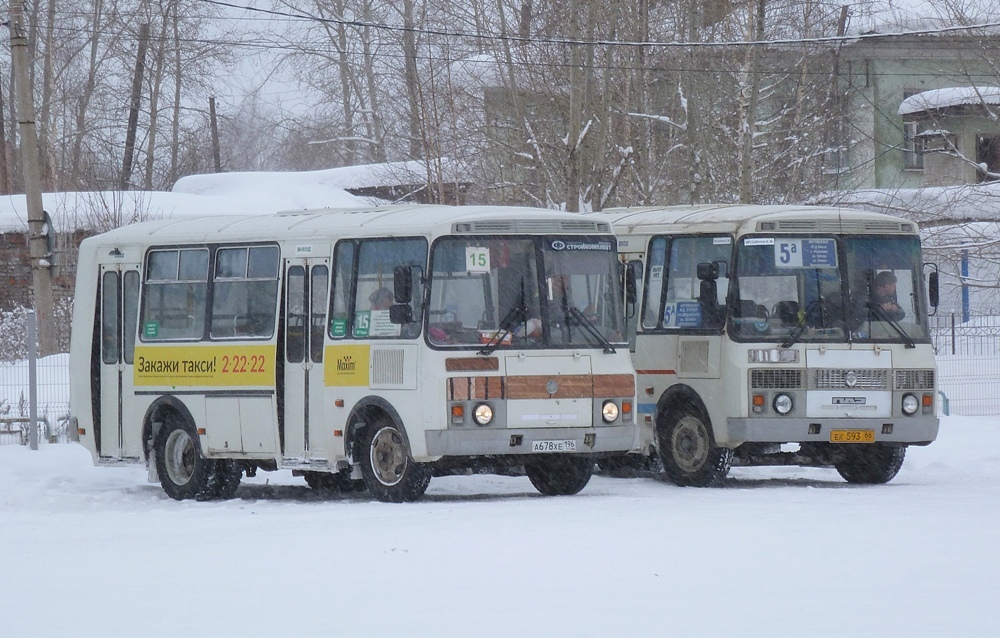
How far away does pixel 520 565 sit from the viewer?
→ 33.7ft

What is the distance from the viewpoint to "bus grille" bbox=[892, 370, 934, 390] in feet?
53.5

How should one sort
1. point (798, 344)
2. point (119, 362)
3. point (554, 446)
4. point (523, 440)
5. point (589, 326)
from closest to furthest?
1. point (523, 440)
2. point (554, 446)
3. point (589, 326)
4. point (798, 344)
5. point (119, 362)

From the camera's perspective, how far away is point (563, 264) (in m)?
15.2

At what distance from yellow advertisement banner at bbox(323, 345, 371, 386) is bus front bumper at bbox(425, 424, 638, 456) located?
1058mm

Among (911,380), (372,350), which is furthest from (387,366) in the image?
(911,380)

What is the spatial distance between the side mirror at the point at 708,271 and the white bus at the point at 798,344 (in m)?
0.01

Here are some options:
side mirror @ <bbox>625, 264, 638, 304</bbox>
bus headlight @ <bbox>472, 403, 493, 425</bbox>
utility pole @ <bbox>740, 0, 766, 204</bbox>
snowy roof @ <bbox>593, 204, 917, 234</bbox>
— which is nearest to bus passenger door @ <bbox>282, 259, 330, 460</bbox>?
bus headlight @ <bbox>472, 403, 493, 425</bbox>

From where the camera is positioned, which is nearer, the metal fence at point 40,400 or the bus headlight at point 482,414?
the bus headlight at point 482,414

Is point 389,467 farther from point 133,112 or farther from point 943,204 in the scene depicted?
point 133,112

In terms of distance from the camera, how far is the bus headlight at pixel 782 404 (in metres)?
16.1

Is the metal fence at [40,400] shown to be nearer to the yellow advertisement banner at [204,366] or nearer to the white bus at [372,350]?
the yellow advertisement banner at [204,366]

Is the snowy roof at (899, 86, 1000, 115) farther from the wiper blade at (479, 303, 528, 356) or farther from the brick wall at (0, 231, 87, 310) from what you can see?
the brick wall at (0, 231, 87, 310)

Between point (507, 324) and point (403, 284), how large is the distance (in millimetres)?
1013

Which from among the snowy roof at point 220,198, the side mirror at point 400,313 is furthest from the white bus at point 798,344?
the snowy roof at point 220,198
